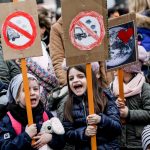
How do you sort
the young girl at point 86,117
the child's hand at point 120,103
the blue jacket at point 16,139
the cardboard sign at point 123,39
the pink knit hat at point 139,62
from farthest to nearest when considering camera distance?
the pink knit hat at point 139,62 < the cardboard sign at point 123,39 < the child's hand at point 120,103 < the young girl at point 86,117 < the blue jacket at point 16,139

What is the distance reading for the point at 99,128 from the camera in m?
6.56

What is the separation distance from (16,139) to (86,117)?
73 centimetres

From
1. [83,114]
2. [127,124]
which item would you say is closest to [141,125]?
[127,124]

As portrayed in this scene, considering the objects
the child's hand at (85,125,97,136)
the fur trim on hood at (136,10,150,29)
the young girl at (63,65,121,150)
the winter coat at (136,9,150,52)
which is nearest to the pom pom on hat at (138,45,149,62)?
the winter coat at (136,9,150,52)

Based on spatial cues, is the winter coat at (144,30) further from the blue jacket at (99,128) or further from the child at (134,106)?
the blue jacket at (99,128)

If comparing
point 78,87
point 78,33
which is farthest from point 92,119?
point 78,33

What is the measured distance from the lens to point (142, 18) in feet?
26.6

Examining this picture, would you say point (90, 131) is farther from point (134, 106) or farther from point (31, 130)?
point (134, 106)

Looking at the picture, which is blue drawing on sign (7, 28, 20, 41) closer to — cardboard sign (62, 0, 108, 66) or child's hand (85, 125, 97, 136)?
cardboard sign (62, 0, 108, 66)

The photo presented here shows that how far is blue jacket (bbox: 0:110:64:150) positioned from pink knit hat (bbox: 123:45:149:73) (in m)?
1.24

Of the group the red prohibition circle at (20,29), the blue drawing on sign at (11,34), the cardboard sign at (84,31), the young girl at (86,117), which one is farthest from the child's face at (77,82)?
the blue drawing on sign at (11,34)

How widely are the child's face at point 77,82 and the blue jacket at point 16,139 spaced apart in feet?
1.45

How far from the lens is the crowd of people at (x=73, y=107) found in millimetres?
6434

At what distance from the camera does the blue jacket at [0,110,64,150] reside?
6.28 metres
